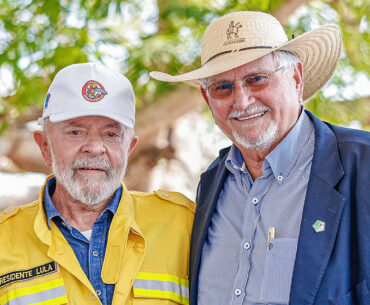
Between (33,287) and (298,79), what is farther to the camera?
(298,79)

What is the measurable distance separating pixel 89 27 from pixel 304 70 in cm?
279

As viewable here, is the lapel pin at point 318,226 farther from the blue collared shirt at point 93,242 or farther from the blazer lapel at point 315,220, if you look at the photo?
the blue collared shirt at point 93,242

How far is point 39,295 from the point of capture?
262 cm

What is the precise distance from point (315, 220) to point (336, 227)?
0.31 feet

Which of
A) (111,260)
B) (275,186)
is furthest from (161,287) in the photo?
(275,186)

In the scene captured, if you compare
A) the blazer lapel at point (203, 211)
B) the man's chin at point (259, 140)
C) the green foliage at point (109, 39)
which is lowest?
the blazer lapel at point (203, 211)

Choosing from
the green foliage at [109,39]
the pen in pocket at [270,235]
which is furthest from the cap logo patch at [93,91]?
the green foliage at [109,39]

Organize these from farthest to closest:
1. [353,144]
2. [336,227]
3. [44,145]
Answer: [44,145] → [353,144] → [336,227]

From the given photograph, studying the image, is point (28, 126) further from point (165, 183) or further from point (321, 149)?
point (321, 149)

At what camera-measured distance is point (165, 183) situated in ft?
22.0

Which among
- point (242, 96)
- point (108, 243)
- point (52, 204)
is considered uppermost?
point (242, 96)

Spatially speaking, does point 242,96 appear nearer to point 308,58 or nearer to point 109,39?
point 308,58

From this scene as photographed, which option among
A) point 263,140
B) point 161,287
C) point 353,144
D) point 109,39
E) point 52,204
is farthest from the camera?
point 109,39

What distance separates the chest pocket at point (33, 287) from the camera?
8.54ft
